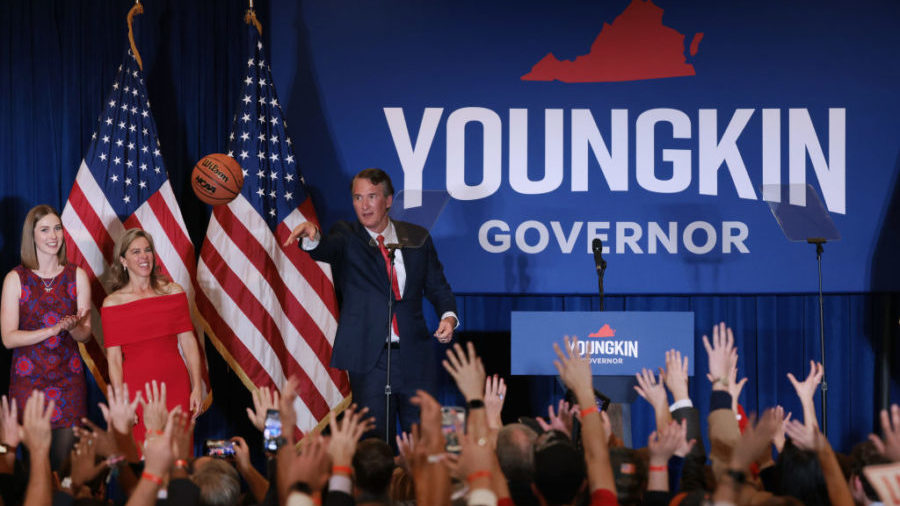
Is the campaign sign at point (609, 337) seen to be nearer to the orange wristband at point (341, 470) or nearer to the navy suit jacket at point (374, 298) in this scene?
the navy suit jacket at point (374, 298)

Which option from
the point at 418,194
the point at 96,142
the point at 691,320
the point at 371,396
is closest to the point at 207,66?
the point at 96,142

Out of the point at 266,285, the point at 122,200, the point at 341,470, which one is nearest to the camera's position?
the point at 341,470

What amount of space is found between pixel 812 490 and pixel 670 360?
690mm

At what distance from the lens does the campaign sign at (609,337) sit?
4484mm

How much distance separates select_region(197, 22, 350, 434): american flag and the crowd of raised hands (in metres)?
2.50

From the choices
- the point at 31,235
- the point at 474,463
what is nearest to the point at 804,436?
the point at 474,463

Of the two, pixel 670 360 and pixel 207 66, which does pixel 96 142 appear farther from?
pixel 670 360

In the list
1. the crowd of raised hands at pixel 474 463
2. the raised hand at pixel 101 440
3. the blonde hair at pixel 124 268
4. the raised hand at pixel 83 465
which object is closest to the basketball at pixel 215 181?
the blonde hair at pixel 124 268

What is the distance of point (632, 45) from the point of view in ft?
20.1

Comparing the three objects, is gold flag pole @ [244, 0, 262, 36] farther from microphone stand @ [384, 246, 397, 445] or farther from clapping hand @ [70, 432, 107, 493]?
clapping hand @ [70, 432, 107, 493]

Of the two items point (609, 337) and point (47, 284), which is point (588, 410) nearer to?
point (609, 337)

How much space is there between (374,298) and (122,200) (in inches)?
65.8

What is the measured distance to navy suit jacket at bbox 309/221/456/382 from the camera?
4820mm

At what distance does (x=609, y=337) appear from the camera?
4.50m
